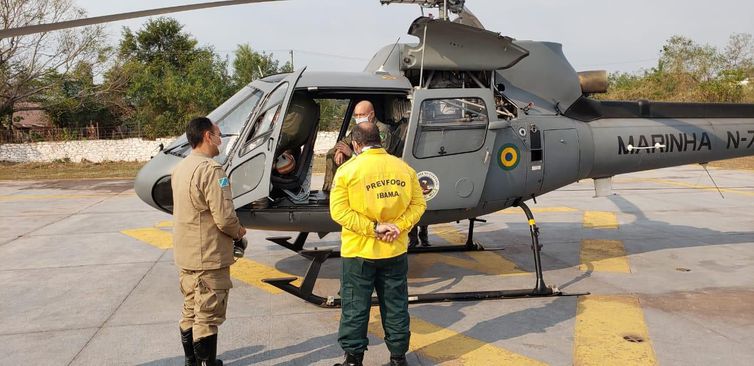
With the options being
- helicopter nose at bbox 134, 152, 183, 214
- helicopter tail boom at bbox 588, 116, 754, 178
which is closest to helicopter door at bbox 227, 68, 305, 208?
helicopter nose at bbox 134, 152, 183, 214

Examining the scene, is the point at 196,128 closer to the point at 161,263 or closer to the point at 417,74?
the point at 417,74

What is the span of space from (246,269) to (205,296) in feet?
10.4

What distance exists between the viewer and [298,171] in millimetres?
6074

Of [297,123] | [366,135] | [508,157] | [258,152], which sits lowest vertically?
[508,157]

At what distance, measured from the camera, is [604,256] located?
274 inches

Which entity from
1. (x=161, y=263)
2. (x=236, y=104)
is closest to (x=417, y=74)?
(x=236, y=104)

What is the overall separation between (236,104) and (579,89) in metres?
3.89

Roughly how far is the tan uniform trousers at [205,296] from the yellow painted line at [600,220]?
22.8 feet

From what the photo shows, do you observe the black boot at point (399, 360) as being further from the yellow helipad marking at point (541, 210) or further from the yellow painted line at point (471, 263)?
the yellow helipad marking at point (541, 210)

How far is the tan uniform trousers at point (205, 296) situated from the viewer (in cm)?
349

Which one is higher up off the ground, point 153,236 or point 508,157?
point 508,157

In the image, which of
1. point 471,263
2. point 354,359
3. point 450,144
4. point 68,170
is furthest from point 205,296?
point 68,170

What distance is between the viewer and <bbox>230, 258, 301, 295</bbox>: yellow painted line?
592cm

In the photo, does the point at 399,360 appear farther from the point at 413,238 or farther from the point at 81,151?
the point at 81,151
